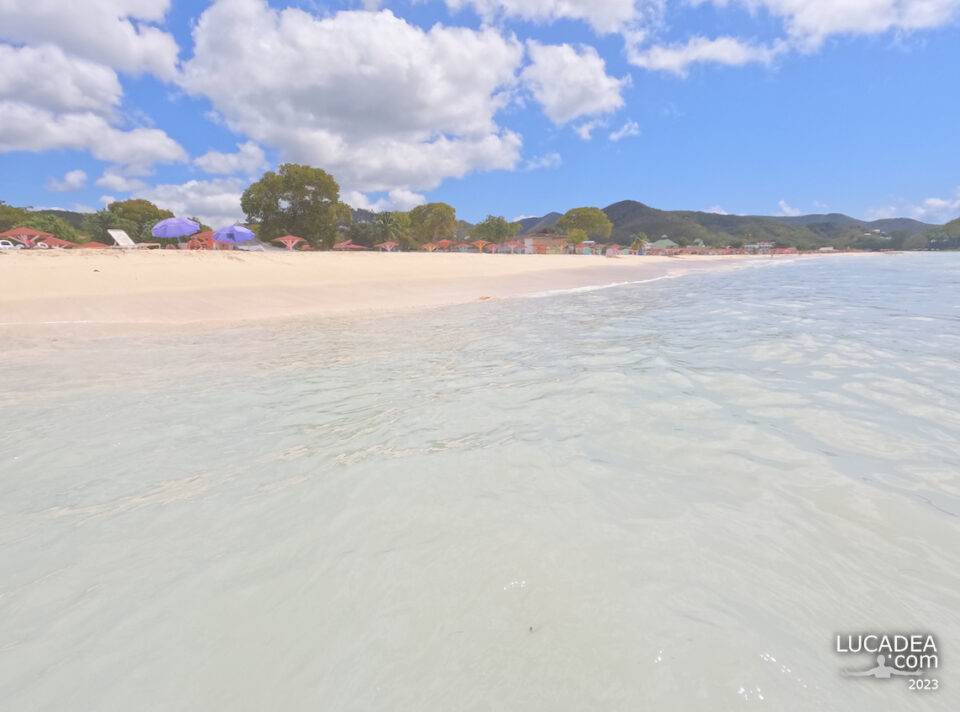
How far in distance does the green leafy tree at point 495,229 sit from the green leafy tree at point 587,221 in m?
24.3

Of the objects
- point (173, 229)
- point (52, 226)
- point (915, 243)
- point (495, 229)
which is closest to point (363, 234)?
point (495, 229)

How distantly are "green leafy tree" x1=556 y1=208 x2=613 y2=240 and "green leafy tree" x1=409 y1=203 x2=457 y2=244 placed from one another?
4029 cm

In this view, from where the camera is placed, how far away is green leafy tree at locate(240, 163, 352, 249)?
167ft

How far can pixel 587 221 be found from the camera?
364 feet

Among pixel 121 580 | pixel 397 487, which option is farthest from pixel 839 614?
pixel 121 580

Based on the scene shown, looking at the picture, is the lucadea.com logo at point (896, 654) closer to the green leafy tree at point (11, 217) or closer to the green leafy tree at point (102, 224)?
the green leafy tree at point (11, 217)

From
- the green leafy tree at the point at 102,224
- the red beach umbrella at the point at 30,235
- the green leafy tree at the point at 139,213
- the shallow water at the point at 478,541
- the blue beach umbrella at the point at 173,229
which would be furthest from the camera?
the green leafy tree at the point at 139,213

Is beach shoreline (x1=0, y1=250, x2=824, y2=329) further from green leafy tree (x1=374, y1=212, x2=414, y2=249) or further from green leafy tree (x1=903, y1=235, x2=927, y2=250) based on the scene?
green leafy tree (x1=903, y1=235, x2=927, y2=250)

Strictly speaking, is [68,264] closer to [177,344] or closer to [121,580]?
[177,344]

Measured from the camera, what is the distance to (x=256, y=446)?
347cm

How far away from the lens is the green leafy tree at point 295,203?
5084 centimetres

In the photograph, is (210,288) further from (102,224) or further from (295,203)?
(102,224)

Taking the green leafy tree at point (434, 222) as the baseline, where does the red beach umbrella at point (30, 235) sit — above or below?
below

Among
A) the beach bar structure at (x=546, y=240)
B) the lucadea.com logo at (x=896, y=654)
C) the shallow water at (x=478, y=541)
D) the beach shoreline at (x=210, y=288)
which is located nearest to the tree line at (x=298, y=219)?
the beach bar structure at (x=546, y=240)
